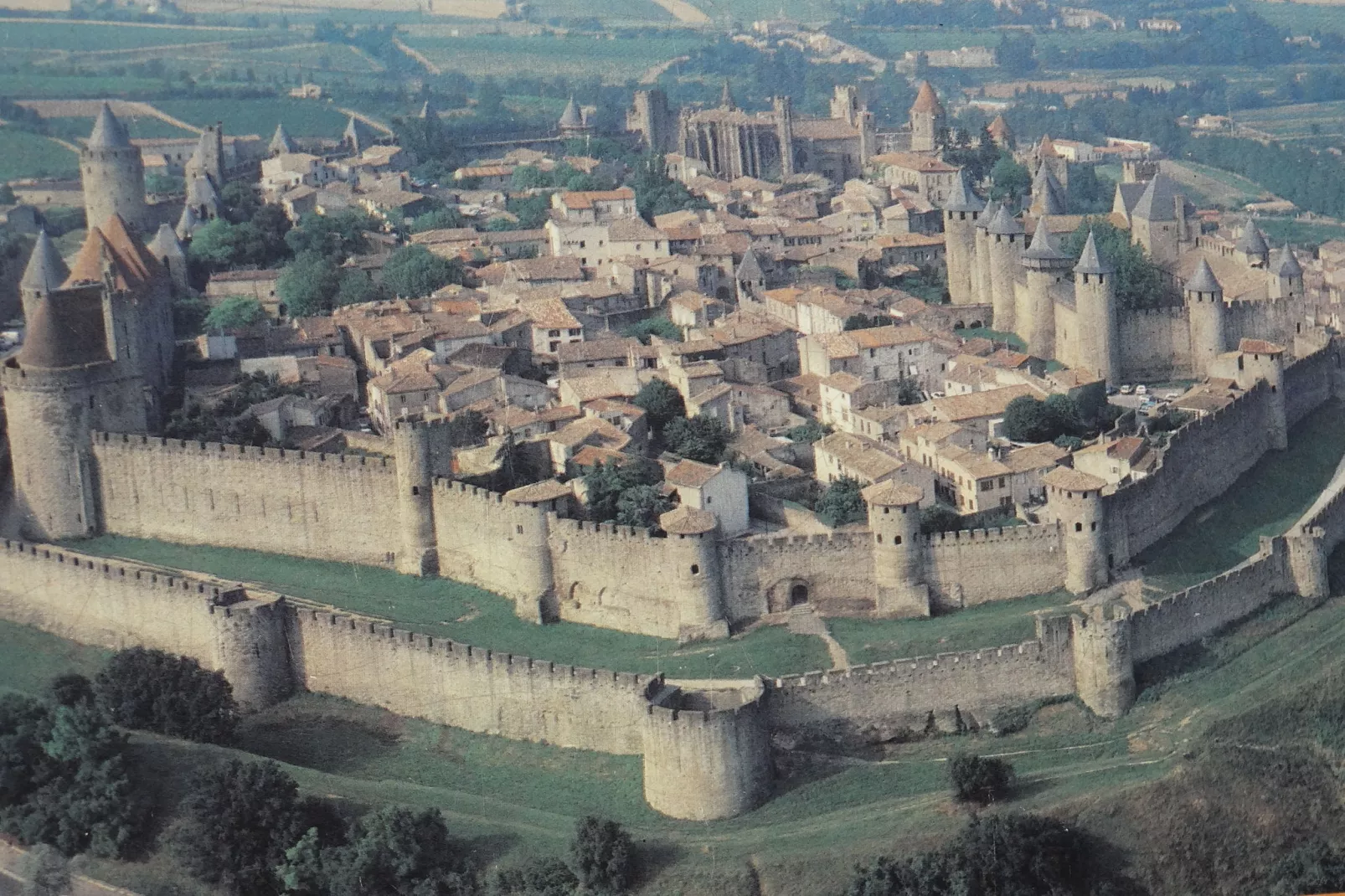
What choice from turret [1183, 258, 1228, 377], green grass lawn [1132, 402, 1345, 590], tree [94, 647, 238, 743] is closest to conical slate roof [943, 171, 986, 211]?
turret [1183, 258, 1228, 377]

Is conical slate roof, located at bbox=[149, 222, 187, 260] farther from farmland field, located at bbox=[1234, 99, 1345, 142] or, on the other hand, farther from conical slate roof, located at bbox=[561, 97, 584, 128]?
farmland field, located at bbox=[1234, 99, 1345, 142]

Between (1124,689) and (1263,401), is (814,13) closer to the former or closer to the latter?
(1263,401)

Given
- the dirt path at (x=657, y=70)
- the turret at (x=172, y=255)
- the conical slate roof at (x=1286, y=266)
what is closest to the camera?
the conical slate roof at (x=1286, y=266)

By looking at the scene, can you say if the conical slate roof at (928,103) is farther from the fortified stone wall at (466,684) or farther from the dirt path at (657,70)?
the fortified stone wall at (466,684)

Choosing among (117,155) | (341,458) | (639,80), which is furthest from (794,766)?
(639,80)

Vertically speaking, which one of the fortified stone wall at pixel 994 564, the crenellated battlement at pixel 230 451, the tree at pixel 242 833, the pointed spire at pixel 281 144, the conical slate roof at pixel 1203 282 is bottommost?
the tree at pixel 242 833

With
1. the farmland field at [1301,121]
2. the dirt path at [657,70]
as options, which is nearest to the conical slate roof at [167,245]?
the dirt path at [657,70]
